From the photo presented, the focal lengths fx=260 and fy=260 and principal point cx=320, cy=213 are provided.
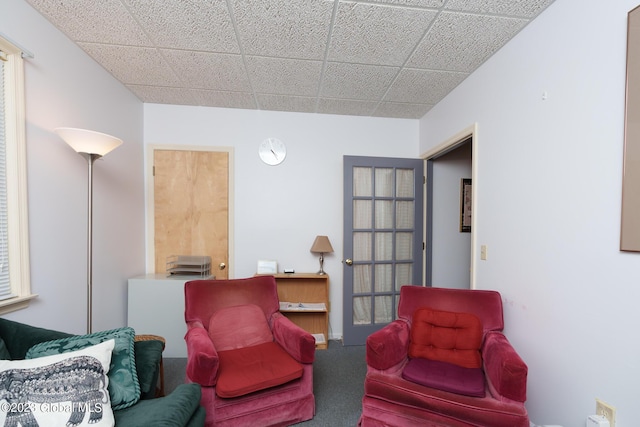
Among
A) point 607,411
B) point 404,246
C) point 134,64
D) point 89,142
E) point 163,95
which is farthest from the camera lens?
point 404,246

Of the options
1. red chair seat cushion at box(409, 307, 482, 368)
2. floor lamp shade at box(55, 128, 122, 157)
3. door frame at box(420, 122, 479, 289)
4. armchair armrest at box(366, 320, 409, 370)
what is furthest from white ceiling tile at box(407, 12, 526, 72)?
floor lamp shade at box(55, 128, 122, 157)

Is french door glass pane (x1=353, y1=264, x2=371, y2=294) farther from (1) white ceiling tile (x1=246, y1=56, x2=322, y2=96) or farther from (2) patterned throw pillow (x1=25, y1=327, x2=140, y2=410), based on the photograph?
(2) patterned throw pillow (x1=25, y1=327, x2=140, y2=410)

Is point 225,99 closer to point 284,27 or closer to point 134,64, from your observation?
point 134,64

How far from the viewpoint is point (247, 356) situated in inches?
71.3

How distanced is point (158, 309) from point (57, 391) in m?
1.62

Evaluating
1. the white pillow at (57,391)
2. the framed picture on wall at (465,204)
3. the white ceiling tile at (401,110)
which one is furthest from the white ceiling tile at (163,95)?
the framed picture on wall at (465,204)

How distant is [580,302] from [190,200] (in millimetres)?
3316

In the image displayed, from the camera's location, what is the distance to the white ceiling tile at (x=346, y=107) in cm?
279

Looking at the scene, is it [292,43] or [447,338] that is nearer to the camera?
[447,338]

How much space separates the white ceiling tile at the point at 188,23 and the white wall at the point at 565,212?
1.98m

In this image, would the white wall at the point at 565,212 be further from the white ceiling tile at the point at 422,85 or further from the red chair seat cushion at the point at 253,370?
the red chair seat cushion at the point at 253,370

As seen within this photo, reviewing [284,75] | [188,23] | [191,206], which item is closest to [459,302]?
[284,75]

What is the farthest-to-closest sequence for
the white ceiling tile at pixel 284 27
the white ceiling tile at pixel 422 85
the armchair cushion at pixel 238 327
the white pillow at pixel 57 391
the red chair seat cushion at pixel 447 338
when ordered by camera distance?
the white ceiling tile at pixel 422 85
the armchair cushion at pixel 238 327
the red chair seat cushion at pixel 447 338
the white ceiling tile at pixel 284 27
the white pillow at pixel 57 391

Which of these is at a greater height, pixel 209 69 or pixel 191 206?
pixel 209 69
